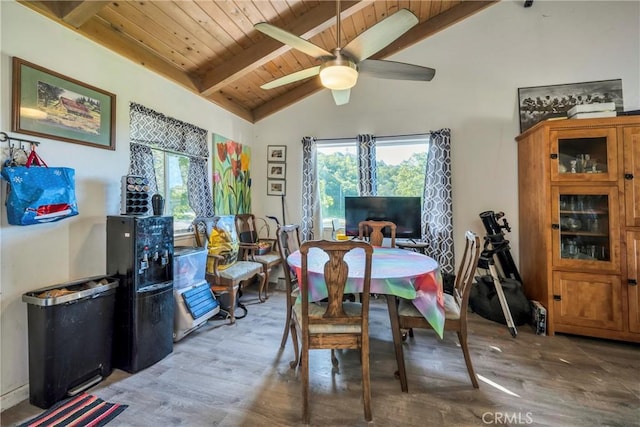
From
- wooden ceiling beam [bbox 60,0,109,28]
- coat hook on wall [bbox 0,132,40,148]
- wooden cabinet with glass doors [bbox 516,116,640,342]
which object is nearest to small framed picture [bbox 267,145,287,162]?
wooden ceiling beam [bbox 60,0,109,28]

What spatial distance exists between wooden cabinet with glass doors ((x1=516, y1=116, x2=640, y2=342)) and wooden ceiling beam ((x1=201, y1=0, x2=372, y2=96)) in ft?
7.46

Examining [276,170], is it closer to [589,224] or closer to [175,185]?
[175,185]

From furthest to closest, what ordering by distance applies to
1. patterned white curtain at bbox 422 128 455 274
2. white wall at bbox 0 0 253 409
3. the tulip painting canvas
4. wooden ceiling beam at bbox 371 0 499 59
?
the tulip painting canvas < patterned white curtain at bbox 422 128 455 274 < wooden ceiling beam at bbox 371 0 499 59 < white wall at bbox 0 0 253 409

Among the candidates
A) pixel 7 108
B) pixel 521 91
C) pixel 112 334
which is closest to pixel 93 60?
pixel 7 108

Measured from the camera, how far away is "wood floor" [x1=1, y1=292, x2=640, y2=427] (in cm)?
160

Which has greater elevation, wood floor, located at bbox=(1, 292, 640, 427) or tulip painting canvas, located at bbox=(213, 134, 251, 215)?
tulip painting canvas, located at bbox=(213, 134, 251, 215)

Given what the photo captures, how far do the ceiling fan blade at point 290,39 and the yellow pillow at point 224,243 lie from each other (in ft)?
7.04

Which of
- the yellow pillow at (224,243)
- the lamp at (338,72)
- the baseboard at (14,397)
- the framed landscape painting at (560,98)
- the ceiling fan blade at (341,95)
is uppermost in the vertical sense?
the framed landscape painting at (560,98)

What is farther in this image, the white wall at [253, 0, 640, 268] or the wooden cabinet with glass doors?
the white wall at [253, 0, 640, 268]

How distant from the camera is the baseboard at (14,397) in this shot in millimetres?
1652

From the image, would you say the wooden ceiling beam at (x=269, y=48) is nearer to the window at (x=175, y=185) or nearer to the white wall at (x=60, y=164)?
the white wall at (x=60, y=164)

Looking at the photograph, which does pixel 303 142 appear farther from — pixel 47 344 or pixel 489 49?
pixel 47 344

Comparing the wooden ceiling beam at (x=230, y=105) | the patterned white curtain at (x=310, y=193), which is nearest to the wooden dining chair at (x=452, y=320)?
the patterned white curtain at (x=310, y=193)

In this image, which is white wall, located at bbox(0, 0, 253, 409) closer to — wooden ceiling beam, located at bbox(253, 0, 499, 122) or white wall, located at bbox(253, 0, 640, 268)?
wooden ceiling beam, located at bbox(253, 0, 499, 122)
